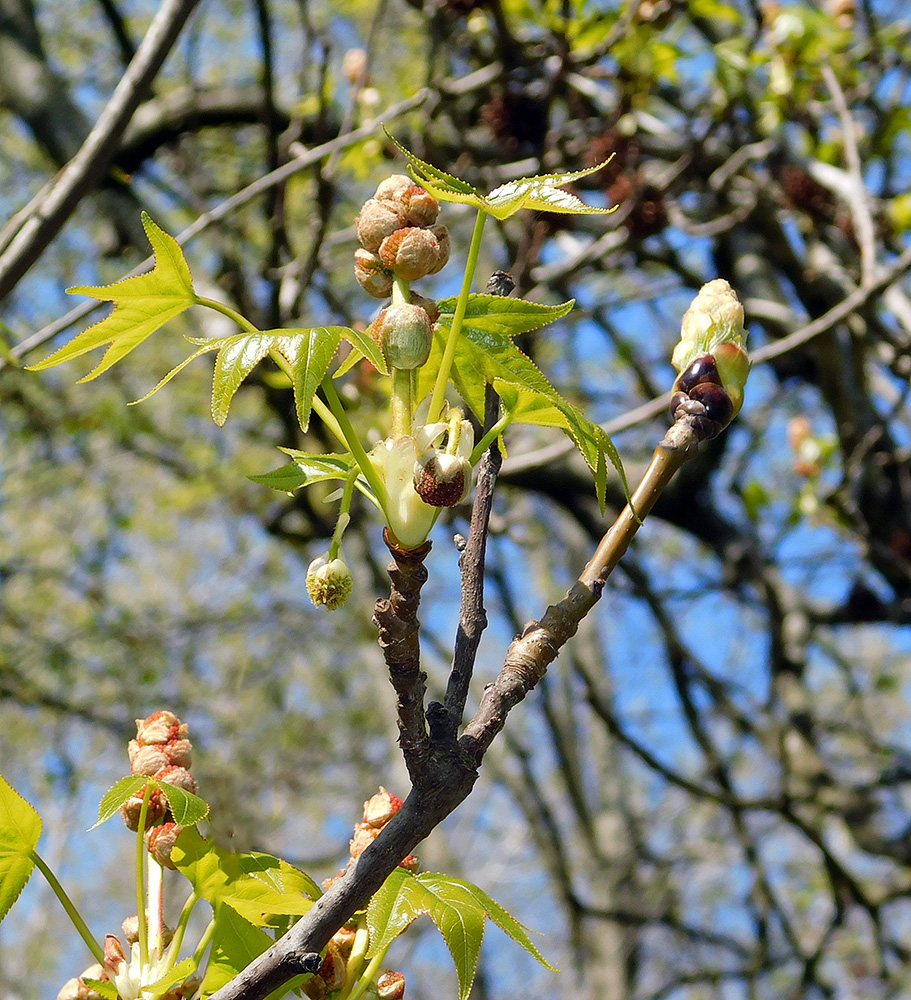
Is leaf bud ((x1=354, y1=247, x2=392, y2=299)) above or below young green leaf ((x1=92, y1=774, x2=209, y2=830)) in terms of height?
above

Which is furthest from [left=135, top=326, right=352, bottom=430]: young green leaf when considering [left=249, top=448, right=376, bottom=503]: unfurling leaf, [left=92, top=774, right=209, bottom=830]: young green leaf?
[left=92, top=774, right=209, bottom=830]: young green leaf

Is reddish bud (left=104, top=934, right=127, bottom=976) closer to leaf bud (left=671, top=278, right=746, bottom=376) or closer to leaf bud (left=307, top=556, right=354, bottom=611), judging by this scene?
leaf bud (left=307, top=556, right=354, bottom=611)

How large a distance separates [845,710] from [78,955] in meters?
13.0

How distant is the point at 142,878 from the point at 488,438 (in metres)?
0.57

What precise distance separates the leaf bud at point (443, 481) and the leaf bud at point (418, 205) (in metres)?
0.26

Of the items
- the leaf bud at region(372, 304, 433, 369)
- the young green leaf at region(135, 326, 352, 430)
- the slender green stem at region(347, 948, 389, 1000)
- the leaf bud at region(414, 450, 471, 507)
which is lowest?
the slender green stem at region(347, 948, 389, 1000)

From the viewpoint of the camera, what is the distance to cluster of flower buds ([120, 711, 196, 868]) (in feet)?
3.33

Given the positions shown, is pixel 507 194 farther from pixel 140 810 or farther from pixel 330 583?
pixel 140 810

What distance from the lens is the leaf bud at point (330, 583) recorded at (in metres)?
1.01

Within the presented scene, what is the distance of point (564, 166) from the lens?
12.2 ft

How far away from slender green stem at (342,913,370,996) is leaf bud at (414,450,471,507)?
0.43 meters

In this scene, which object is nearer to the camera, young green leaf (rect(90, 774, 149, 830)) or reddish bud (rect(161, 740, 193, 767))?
young green leaf (rect(90, 774, 149, 830))

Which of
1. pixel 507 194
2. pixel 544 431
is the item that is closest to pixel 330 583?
pixel 507 194

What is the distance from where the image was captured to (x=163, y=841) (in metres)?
1.02
